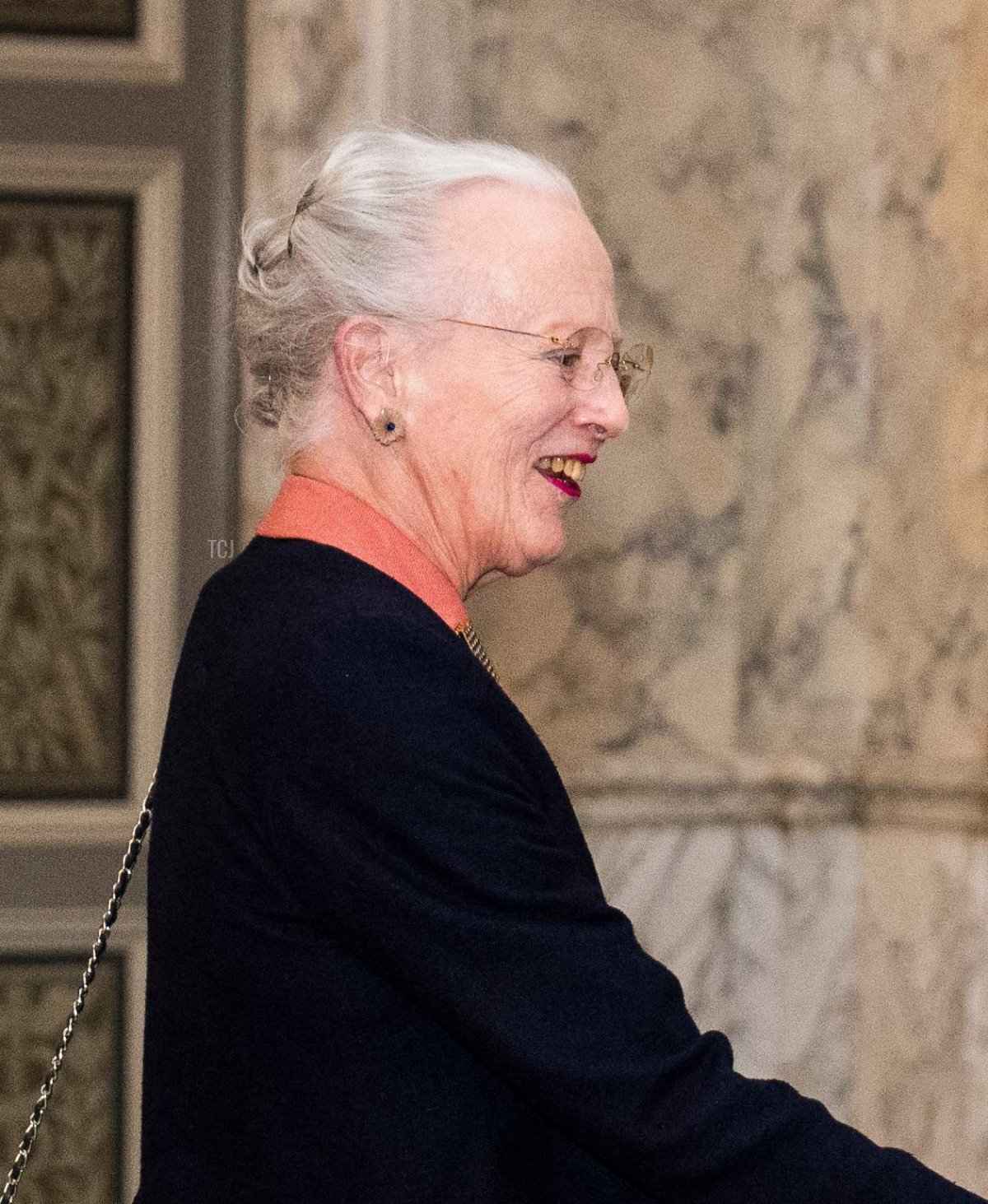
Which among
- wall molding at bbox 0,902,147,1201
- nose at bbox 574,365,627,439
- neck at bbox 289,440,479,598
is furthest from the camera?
wall molding at bbox 0,902,147,1201

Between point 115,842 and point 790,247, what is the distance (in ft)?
5.66

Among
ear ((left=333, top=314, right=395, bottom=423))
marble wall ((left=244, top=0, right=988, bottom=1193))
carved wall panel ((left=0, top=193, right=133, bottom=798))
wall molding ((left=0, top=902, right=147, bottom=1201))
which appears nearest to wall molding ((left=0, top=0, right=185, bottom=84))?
carved wall panel ((left=0, top=193, right=133, bottom=798))

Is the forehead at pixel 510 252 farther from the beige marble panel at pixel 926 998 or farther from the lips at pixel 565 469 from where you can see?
the beige marble panel at pixel 926 998

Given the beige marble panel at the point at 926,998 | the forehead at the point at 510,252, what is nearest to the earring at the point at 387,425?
the forehead at the point at 510,252

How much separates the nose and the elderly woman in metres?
0.19

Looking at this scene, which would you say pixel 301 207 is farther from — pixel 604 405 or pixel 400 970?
pixel 400 970

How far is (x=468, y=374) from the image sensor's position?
5.72 ft

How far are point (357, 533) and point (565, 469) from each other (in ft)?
1.00

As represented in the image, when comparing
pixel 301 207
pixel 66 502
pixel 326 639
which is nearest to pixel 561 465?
pixel 301 207

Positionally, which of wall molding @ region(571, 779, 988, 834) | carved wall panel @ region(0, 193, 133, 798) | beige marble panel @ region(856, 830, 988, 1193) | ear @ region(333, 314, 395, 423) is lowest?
beige marble panel @ region(856, 830, 988, 1193)

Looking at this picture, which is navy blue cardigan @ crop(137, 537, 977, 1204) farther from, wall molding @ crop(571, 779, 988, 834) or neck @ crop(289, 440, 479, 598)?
wall molding @ crop(571, 779, 988, 834)

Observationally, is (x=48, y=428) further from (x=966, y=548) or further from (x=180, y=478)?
(x=966, y=548)

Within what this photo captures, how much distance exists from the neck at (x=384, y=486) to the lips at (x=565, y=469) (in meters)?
0.13

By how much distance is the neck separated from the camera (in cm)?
171
